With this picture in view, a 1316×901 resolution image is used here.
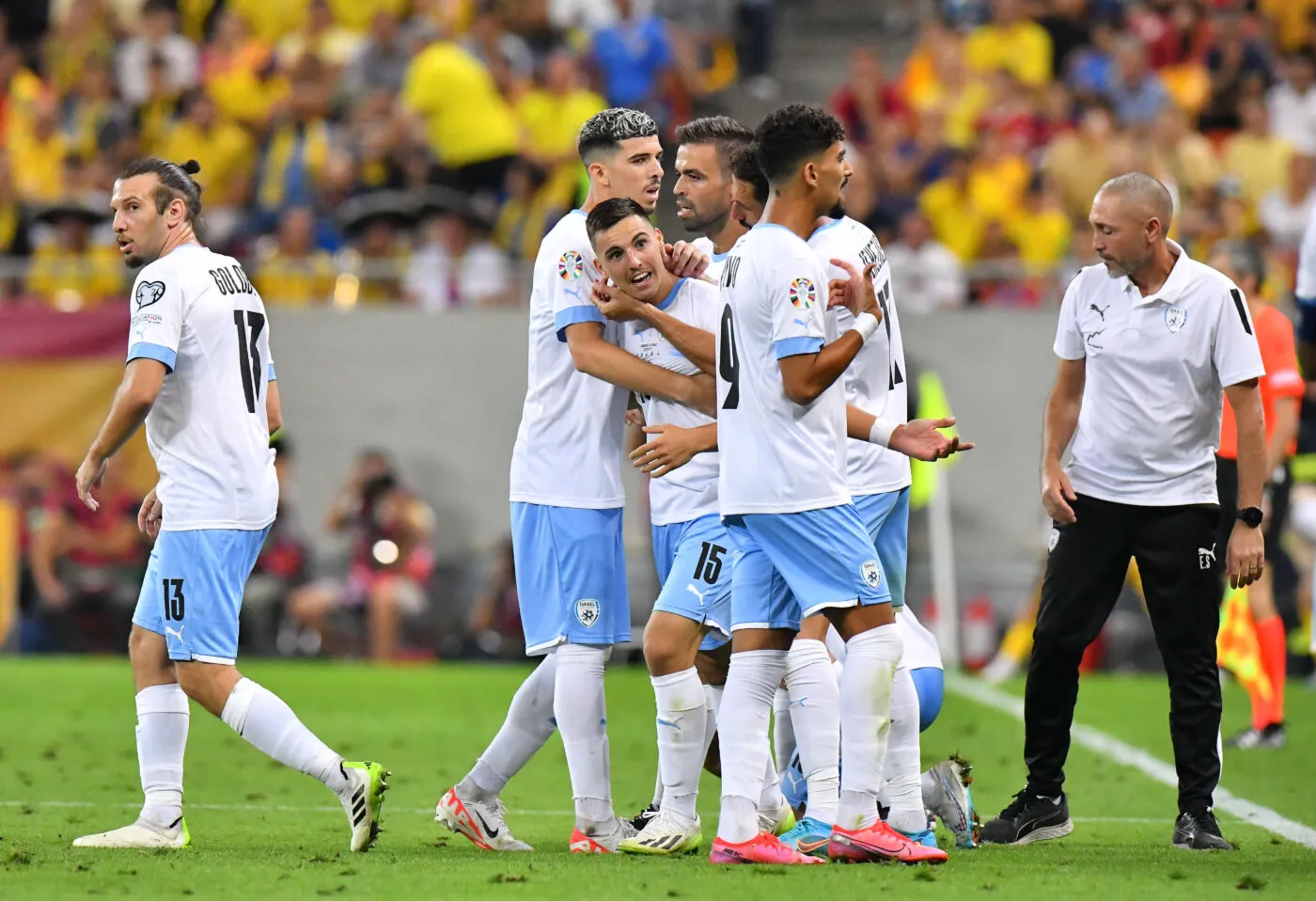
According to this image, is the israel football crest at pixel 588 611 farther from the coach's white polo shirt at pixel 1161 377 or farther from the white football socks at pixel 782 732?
the coach's white polo shirt at pixel 1161 377

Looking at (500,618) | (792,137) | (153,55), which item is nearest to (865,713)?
(792,137)

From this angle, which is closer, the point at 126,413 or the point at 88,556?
the point at 126,413

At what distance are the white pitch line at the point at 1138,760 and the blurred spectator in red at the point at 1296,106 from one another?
6931 millimetres

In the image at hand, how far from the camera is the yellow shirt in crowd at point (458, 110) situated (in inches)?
735

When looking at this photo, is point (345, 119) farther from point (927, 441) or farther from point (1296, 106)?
point (927, 441)

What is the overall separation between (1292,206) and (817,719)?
12226 millimetres

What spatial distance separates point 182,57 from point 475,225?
4.97 meters

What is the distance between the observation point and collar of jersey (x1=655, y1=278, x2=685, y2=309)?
7.00 m

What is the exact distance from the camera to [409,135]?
60.3 feet

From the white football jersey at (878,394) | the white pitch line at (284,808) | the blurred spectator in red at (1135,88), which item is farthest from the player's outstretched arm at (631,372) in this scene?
the blurred spectator in red at (1135,88)

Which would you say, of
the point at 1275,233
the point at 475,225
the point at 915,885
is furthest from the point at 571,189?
the point at 915,885

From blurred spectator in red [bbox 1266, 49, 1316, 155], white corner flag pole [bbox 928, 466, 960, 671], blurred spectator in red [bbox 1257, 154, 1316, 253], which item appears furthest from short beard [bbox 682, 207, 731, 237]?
blurred spectator in red [bbox 1266, 49, 1316, 155]

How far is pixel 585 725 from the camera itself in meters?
6.84

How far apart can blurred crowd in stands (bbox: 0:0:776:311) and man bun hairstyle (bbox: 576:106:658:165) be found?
10.5 metres
